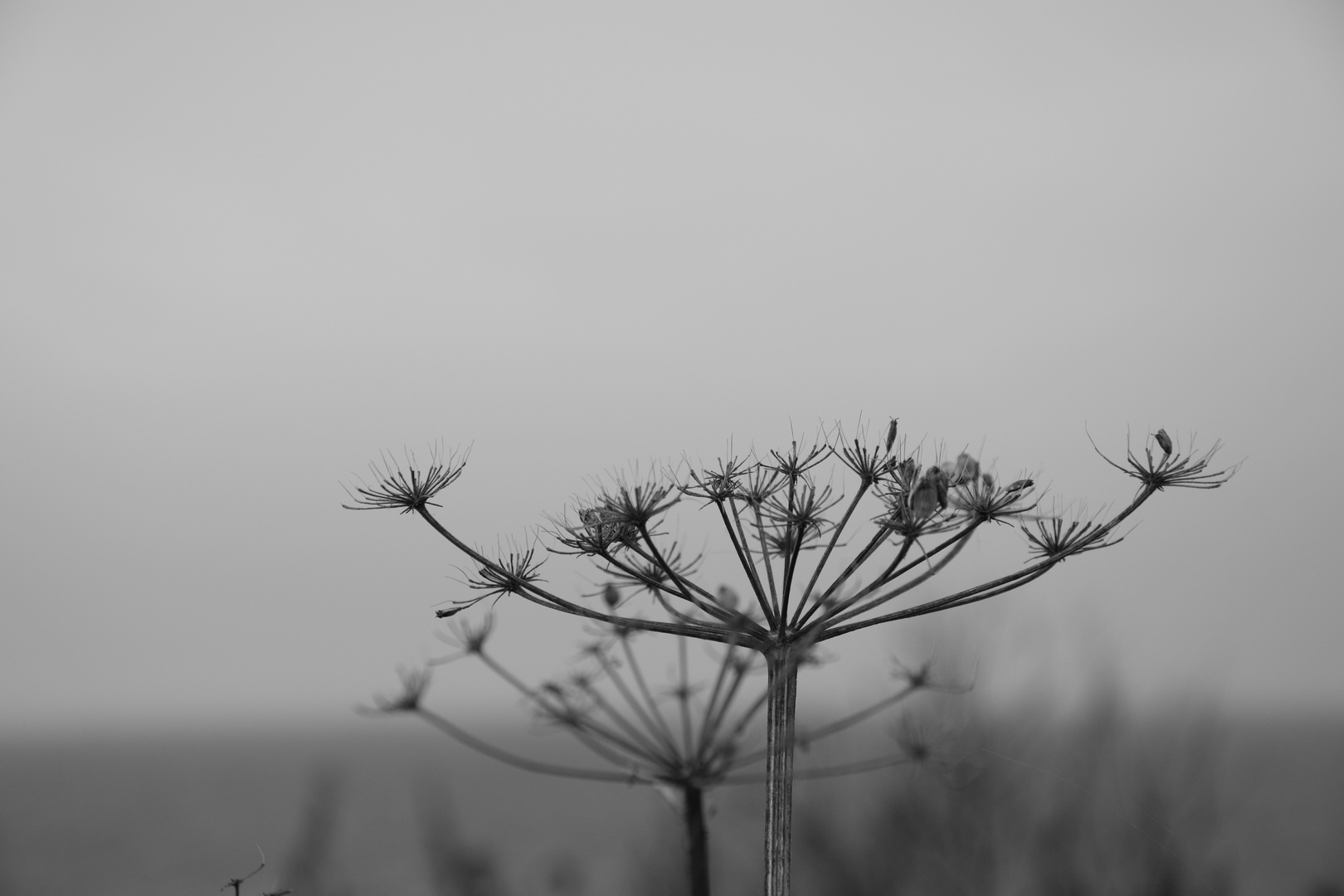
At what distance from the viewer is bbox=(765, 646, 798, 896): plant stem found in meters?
2.56

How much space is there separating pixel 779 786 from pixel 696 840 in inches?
38.8

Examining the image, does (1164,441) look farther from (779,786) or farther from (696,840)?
(696,840)

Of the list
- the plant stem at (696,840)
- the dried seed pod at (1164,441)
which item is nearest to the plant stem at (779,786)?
the plant stem at (696,840)

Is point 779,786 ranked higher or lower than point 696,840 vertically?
higher

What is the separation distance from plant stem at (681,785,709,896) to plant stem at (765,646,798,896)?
0.77 metres

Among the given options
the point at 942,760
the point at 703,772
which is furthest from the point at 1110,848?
the point at 703,772

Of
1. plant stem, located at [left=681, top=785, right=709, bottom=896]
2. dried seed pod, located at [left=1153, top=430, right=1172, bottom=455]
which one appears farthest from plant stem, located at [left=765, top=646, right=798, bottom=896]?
dried seed pod, located at [left=1153, top=430, right=1172, bottom=455]

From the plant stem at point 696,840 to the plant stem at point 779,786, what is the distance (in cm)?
77

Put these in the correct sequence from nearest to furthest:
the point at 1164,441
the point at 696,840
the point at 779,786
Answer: the point at 779,786, the point at 1164,441, the point at 696,840

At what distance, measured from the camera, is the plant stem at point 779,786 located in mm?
2564

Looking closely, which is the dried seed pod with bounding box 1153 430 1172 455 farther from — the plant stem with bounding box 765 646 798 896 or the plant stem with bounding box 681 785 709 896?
the plant stem with bounding box 681 785 709 896

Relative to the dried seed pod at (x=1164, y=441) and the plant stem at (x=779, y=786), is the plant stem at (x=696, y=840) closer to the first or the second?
the plant stem at (x=779, y=786)

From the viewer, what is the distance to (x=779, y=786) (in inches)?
102

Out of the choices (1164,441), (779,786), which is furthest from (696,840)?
(1164,441)
